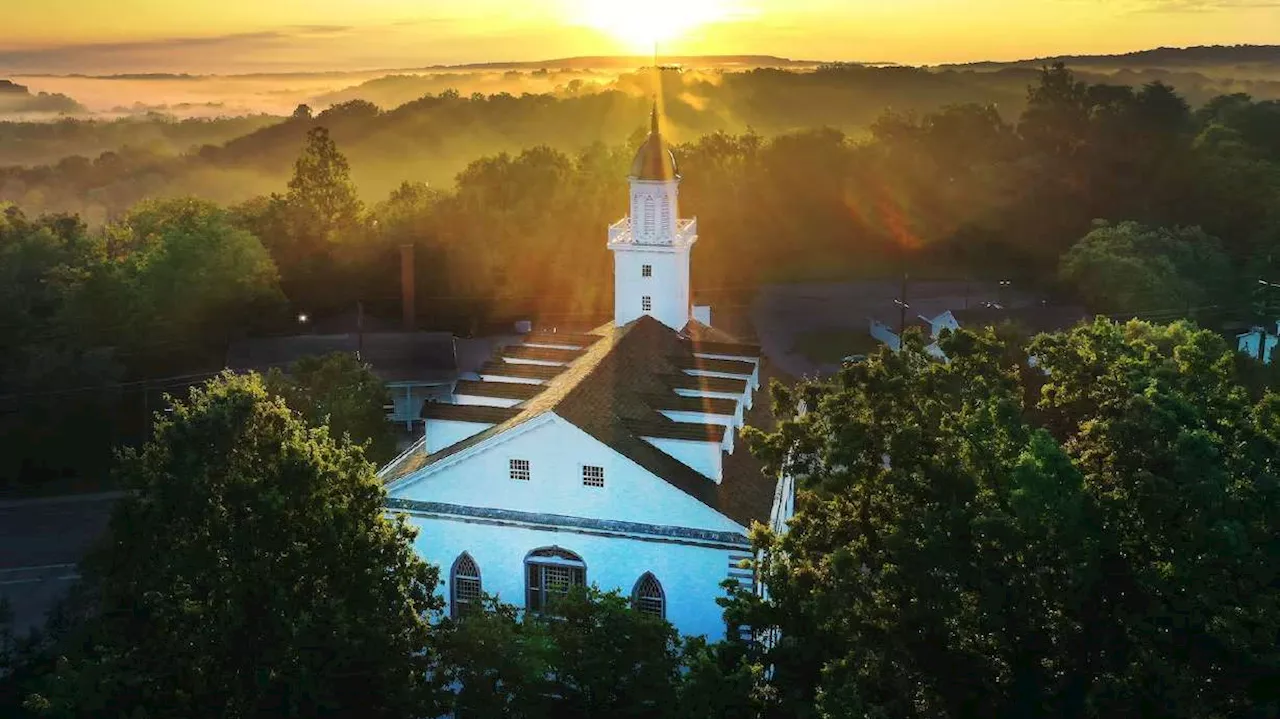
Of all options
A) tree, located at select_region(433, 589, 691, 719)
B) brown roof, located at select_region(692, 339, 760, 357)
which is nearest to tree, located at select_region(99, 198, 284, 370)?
brown roof, located at select_region(692, 339, 760, 357)

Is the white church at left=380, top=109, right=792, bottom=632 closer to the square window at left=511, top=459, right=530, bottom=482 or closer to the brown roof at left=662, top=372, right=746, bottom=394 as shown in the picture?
the square window at left=511, top=459, right=530, bottom=482

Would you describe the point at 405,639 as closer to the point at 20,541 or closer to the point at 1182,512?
the point at 1182,512

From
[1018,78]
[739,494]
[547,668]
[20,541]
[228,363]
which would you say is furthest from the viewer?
[1018,78]

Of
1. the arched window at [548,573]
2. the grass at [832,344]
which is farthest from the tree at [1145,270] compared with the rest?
the arched window at [548,573]

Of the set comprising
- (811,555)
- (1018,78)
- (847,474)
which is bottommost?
(811,555)

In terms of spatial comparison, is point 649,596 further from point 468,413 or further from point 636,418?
point 468,413

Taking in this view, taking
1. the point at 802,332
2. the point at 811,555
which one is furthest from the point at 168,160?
the point at 811,555
